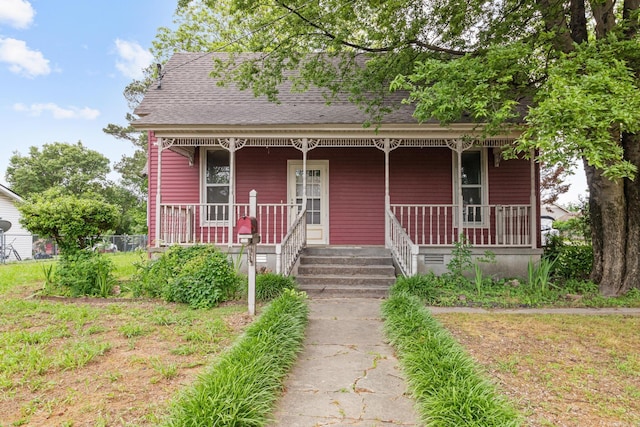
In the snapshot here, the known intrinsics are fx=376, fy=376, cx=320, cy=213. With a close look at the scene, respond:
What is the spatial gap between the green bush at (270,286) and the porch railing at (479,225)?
125 inches

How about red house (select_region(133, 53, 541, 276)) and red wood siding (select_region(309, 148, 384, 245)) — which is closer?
red house (select_region(133, 53, 541, 276))

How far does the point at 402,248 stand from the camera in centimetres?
734

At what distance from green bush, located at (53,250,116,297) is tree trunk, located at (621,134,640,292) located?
9.21 m

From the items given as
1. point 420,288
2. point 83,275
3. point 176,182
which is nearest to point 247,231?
point 420,288

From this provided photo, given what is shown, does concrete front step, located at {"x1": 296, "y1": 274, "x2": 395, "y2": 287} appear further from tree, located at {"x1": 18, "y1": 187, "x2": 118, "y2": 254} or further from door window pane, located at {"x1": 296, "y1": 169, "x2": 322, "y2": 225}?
tree, located at {"x1": 18, "y1": 187, "x2": 118, "y2": 254}

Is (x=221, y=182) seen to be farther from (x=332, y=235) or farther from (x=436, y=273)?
(x=436, y=273)

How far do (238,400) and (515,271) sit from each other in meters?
7.14

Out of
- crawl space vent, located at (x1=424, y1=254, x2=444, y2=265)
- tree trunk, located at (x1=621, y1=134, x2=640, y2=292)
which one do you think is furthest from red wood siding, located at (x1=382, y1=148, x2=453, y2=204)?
tree trunk, located at (x1=621, y1=134, x2=640, y2=292)

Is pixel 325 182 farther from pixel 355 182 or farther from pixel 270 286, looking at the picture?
pixel 270 286

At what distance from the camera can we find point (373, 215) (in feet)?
31.3

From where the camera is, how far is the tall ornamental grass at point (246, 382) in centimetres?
233

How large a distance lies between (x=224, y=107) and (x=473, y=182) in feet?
21.4

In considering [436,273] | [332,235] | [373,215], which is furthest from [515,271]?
[332,235]

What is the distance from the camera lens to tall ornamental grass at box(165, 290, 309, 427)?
91.9 inches
